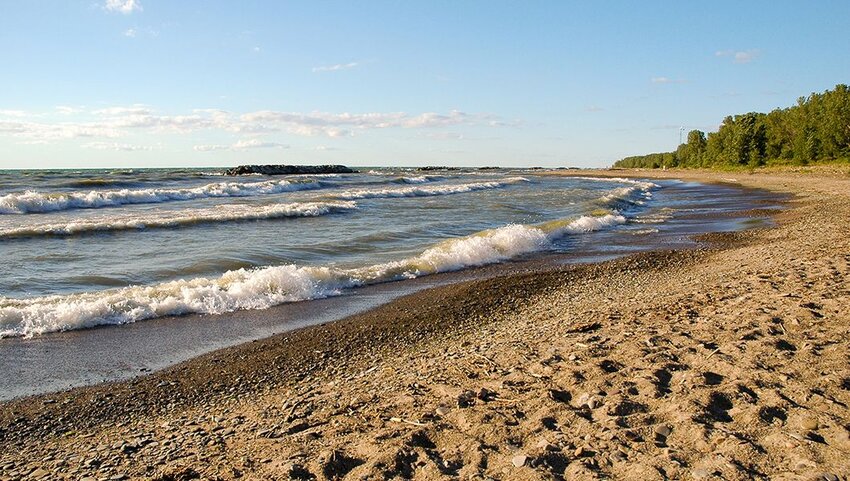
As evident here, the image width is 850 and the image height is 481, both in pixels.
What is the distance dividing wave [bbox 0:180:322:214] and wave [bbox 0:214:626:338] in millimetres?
20400

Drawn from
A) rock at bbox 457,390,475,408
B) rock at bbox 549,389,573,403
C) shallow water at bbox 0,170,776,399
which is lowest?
shallow water at bbox 0,170,776,399

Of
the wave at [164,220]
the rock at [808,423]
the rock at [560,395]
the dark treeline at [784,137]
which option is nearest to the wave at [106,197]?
the wave at [164,220]

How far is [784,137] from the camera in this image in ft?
243

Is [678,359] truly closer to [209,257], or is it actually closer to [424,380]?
[424,380]

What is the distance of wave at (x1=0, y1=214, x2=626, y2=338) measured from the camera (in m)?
7.89

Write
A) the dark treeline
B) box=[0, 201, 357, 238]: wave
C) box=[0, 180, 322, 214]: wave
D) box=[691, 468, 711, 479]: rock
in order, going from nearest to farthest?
box=[691, 468, 711, 479]: rock, box=[0, 201, 357, 238]: wave, box=[0, 180, 322, 214]: wave, the dark treeline

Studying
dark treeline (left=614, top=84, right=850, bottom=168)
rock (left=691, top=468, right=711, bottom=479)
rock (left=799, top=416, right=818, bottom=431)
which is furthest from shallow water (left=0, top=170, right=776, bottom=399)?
dark treeline (left=614, top=84, right=850, bottom=168)

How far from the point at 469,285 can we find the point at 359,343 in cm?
374

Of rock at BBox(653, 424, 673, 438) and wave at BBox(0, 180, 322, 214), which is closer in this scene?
rock at BBox(653, 424, 673, 438)

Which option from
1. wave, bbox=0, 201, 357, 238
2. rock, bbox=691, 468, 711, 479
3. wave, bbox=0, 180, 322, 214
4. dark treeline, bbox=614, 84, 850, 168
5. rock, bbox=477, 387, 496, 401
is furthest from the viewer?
dark treeline, bbox=614, 84, 850, 168

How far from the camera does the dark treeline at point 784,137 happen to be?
59.5m

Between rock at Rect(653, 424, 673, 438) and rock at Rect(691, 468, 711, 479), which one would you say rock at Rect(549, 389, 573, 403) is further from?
rock at Rect(691, 468, 711, 479)

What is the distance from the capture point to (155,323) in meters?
8.16

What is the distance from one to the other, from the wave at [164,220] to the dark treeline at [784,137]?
56.8 metres
